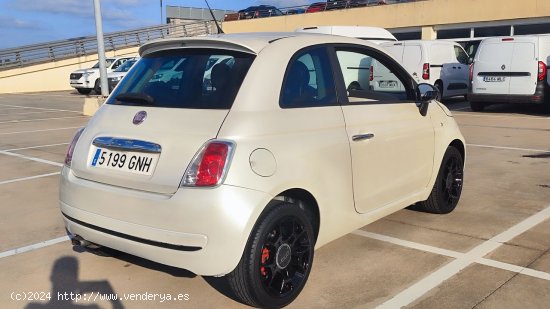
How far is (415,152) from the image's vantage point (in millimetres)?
4371

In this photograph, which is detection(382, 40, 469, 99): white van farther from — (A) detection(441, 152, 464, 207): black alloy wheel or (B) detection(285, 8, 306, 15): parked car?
(B) detection(285, 8, 306, 15): parked car

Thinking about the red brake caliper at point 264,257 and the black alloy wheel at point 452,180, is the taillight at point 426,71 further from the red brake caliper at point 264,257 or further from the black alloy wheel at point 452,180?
the red brake caliper at point 264,257

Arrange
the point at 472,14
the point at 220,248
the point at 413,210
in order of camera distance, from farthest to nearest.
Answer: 1. the point at 472,14
2. the point at 413,210
3. the point at 220,248

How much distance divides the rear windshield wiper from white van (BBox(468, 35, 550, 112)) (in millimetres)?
11484

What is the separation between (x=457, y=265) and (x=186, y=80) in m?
2.32

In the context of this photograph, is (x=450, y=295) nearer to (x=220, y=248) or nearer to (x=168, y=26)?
(x=220, y=248)

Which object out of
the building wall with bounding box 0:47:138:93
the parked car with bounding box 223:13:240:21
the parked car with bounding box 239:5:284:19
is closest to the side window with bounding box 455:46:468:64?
the parked car with bounding box 239:5:284:19

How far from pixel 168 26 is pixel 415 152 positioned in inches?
1387

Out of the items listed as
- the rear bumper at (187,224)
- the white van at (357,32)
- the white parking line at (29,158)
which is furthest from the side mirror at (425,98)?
the white van at (357,32)

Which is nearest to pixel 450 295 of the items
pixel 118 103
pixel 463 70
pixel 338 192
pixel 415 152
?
pixel 338 192

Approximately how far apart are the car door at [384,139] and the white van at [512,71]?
371 inches

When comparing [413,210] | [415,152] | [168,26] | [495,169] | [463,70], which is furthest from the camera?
[168,26]

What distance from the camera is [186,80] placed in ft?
11.3

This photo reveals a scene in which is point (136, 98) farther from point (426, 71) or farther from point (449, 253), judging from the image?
point (426, 71)
